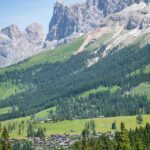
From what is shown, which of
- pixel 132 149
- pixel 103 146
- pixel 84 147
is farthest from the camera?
pixel 103 146

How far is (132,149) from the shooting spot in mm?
171125

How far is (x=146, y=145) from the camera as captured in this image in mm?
198000

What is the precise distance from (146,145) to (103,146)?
1821 cm

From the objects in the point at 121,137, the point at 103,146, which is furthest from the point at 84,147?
the point at 103,146

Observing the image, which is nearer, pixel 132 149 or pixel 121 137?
pixel 121 137

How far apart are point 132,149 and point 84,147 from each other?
36587 mm

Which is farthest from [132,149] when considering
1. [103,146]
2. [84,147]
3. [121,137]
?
[121,137]

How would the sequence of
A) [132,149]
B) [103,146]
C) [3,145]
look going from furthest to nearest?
[103,146], [132,149], [3,145]

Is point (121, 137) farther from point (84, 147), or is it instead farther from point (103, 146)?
point (103, 146)

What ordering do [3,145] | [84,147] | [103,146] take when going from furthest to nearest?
[103,146], [84,147], [3,145]

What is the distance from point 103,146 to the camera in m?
192

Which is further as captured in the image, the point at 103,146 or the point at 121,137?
the point at 103,146

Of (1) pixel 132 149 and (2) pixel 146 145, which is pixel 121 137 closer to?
(1) pixel 132 149

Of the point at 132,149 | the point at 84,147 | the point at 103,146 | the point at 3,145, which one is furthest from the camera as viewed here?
the point at 103,146
